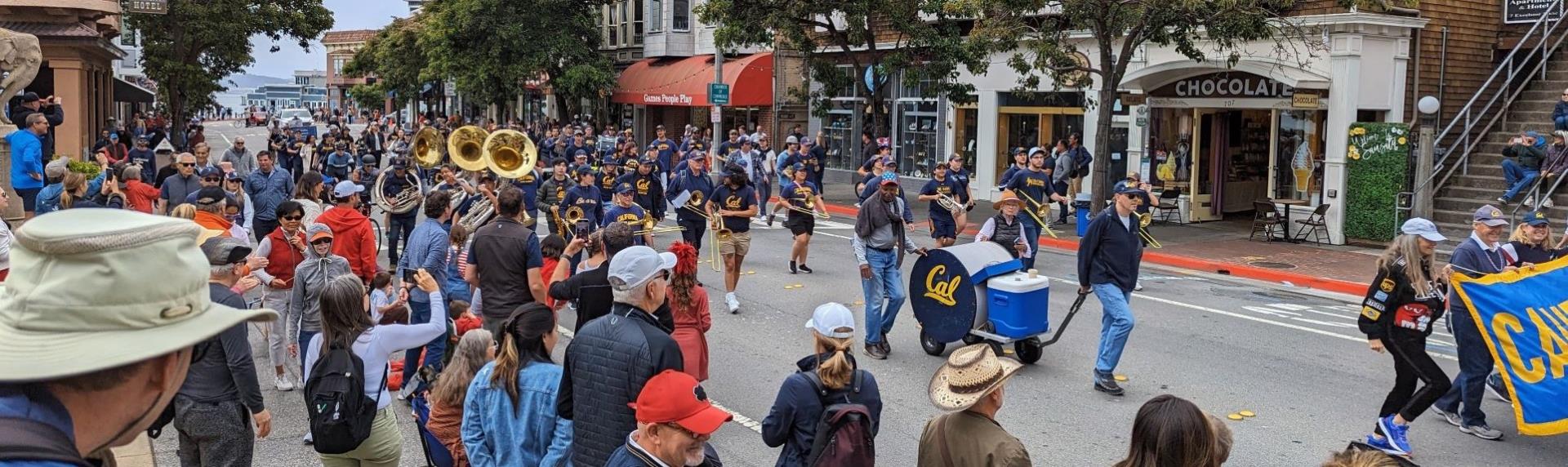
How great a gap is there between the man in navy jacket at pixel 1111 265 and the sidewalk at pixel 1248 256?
24.5 feet

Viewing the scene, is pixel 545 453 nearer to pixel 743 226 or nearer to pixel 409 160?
pixel 743 226

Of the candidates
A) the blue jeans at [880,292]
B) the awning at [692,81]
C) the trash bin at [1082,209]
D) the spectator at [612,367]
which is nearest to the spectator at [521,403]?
the spectator at [612,367]

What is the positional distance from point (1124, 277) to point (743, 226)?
515 centimetres

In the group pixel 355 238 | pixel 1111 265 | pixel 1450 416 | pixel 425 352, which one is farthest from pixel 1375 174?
pixel 425 352

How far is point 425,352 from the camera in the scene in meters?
9.09

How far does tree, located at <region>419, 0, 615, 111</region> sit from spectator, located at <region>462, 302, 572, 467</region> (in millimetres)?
36694

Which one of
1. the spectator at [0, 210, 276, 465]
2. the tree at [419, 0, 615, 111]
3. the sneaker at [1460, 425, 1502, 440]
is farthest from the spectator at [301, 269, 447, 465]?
the tree at [419, 0, 615, 111]

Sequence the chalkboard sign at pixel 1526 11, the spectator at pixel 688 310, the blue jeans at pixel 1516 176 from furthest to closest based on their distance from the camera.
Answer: the chalkboard sign at pixel 1526 11
the blue jeans at pixel 1516 176
the spectator at pixel 688 310

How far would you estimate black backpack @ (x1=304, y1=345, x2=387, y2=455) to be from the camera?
227 inches

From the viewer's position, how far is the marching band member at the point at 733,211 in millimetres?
13867

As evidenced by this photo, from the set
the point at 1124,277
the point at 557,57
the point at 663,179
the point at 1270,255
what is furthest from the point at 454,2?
the point at 1124,277

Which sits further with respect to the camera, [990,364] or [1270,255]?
[1270,255]

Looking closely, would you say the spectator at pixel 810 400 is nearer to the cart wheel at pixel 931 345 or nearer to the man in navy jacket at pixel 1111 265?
the man in navy jacket at pixel 1111 265

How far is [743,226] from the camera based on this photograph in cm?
1411
